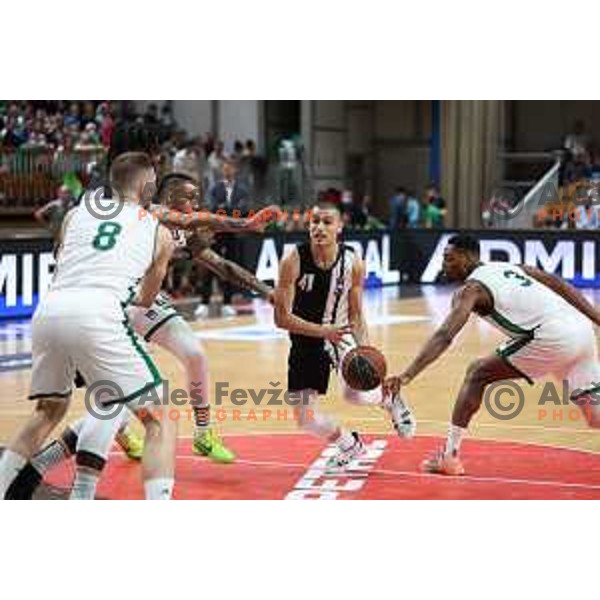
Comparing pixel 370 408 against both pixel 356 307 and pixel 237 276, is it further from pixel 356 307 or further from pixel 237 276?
pixel 237 276

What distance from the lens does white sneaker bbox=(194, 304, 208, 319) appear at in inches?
754

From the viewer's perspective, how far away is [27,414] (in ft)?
35.9

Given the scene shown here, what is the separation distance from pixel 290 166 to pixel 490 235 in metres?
6.13

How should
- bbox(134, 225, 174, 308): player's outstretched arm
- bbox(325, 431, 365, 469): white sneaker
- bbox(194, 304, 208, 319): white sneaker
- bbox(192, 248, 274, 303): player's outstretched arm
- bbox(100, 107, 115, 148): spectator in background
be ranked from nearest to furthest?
bbox(134, 225, 174, 308): player's outstretched arm → bbox(192, 248, 274, 303): player's outstretched arm → bbox(325, 431, 365, 469): white sneaker → bbox(194, 304, 208, 319): white sneaker → bbox(100, 107, 115, 148): spectator in background

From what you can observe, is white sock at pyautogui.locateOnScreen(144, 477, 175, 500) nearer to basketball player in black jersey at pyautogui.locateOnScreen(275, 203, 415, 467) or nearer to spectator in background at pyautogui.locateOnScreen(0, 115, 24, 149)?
basketball player in black jersey at pyautogui.locateOnScreen(275, 203, 415, 467)

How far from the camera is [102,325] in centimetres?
638

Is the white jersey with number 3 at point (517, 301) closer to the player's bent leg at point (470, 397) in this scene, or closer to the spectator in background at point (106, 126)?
the player's bent leg at point (470, 397)

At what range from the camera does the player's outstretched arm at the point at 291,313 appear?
319 inches

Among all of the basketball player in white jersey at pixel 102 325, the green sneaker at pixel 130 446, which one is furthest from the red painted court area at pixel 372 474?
the basketball player in white jersey at pixel 102 325

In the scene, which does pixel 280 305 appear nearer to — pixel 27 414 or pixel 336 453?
pixel 336 453

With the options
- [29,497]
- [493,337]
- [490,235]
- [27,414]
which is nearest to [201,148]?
[490,235]

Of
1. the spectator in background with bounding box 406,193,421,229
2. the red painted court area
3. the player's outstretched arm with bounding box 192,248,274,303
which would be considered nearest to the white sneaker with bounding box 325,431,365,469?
the red painted court area

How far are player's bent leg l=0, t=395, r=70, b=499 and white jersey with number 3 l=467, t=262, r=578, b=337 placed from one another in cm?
275

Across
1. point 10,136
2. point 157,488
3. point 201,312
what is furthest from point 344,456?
point 10,136
